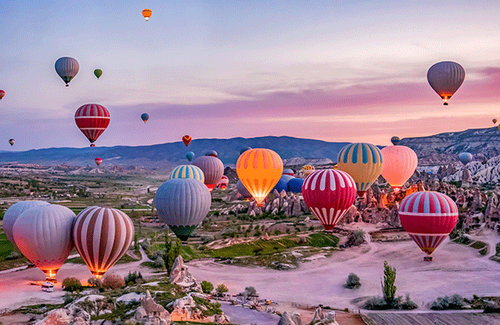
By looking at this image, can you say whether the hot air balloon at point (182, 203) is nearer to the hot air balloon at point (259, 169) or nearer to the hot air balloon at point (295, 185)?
the hot air balloon at point (259, 169)

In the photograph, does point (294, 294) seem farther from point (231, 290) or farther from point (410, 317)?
point (410, 317)

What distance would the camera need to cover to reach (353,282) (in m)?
37.7

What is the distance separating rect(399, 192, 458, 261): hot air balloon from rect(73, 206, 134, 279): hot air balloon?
75.9 feet

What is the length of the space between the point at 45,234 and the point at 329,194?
Result: 23279 millimetres

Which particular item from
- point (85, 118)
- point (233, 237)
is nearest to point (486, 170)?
point (233, 237)

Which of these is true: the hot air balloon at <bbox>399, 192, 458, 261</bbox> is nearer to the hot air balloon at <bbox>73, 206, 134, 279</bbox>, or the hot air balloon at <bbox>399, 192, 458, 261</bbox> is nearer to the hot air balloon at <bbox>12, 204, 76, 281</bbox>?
the hot air balloon at <bbox>73, 206, 134, 279</bbox>

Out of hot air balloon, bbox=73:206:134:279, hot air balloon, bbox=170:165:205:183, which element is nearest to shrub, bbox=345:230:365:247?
hot air balloon, bbox=170:165:205:183

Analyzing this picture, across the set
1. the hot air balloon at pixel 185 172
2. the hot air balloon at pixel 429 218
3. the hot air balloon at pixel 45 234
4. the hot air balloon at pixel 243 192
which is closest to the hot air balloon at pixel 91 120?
the hot air balloon at pixel 185 172

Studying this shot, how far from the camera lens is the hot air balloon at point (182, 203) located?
143 ft

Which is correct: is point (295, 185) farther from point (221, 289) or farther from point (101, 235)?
point (101, 235)

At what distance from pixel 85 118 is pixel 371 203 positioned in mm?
36556

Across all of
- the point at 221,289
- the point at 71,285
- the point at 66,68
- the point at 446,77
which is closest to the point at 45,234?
the point at 71,285

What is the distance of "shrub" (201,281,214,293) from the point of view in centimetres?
3528

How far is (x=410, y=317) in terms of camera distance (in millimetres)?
31000
